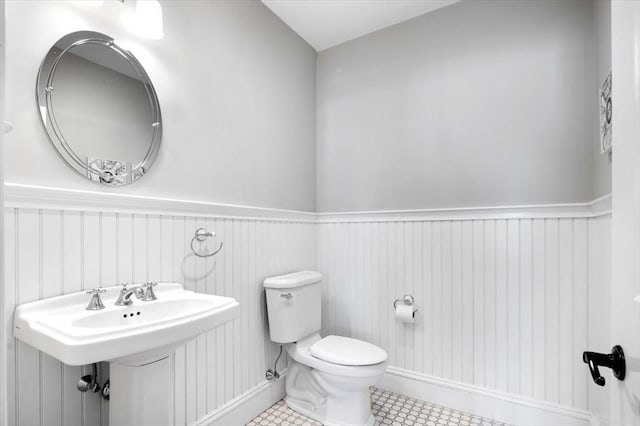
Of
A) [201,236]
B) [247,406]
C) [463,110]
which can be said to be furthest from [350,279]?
[463,110]

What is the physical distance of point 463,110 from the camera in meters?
2.09

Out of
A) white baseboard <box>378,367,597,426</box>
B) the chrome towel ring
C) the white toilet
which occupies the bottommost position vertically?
white baseboard <box>378,367,597,426</box>

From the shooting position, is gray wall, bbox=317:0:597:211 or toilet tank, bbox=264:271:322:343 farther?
toilet tank, bbox=264:271:322:343

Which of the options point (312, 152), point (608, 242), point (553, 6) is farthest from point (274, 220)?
point (553, 6)

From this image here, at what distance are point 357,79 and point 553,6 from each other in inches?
48.1

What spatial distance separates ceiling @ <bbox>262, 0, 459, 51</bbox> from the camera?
7.03ft

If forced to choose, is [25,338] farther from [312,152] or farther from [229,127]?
[312,152]

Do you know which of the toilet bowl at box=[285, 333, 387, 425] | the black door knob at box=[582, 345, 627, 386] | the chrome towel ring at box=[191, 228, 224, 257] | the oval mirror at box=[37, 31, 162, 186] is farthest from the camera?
the toilet bowl at box=[285, 333, 387, 425]

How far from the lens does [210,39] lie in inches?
69.3

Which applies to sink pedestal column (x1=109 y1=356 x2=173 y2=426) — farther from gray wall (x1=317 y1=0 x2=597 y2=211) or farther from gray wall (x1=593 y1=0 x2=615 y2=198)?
gray wall (x1=593 y1=0 x2=615 y2=198)

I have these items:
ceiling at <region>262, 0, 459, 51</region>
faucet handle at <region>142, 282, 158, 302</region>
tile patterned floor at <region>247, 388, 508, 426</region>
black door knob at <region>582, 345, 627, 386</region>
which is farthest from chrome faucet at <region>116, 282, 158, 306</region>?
ceiling at <region>262, 0, 459, 51</region>

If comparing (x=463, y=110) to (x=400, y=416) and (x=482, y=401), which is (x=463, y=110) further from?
(x=400, y=416)

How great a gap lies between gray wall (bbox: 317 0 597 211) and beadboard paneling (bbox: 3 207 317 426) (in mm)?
790

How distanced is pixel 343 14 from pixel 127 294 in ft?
7.05
